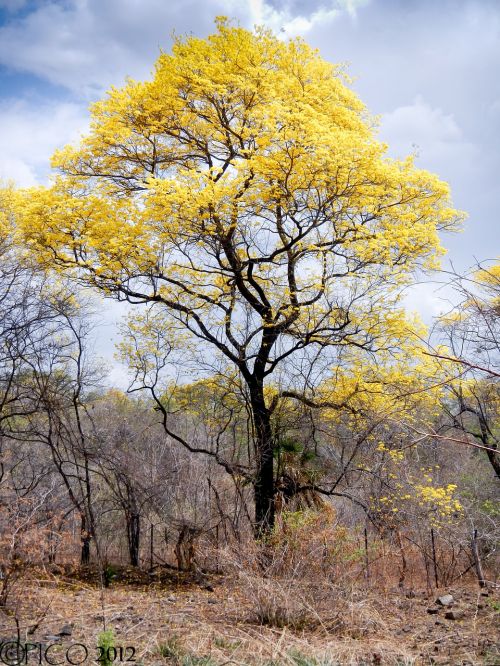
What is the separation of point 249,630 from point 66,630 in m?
1.54

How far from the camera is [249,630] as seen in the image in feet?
15.6

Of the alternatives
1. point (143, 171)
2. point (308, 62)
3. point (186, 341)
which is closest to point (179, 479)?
point (186, 341)

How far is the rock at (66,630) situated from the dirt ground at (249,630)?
2cm

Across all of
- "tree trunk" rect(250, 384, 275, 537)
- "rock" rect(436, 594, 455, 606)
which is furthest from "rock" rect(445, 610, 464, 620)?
"tree trunk" rect(250, 384, 275, 537)

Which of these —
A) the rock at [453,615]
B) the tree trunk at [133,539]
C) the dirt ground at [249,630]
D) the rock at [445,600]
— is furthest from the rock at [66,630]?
the tree trunk at [133,539]

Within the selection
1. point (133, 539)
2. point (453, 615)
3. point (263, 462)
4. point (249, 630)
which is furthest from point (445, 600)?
point (133, 539)

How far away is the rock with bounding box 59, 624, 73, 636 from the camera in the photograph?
4617 millimetres

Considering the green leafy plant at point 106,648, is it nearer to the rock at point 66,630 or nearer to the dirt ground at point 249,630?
the dirt ground at point 249,630

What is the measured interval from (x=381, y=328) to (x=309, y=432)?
229 cm

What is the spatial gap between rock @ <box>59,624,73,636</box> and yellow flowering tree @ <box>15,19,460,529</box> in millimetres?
4571

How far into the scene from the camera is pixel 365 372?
402 inches

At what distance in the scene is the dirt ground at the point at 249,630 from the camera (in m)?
3.97

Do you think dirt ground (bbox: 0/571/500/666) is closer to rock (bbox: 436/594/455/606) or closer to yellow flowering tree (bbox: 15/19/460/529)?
rock (bbox: 436/594/455/606)

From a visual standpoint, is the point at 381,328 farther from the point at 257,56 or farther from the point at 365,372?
the point at 257,56
